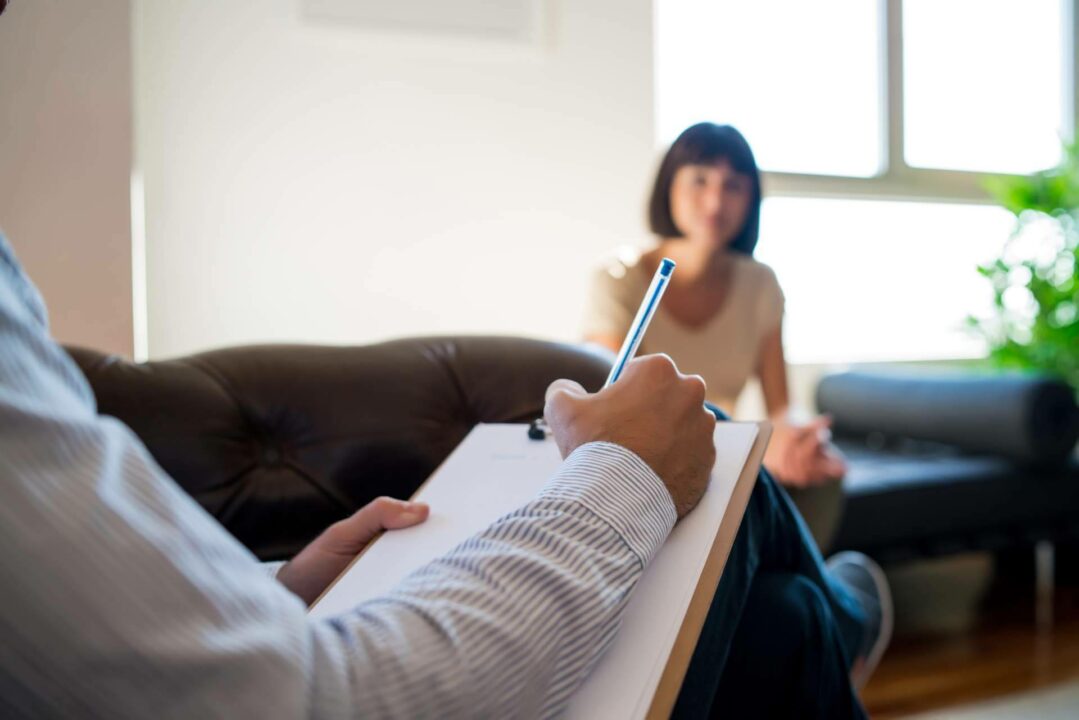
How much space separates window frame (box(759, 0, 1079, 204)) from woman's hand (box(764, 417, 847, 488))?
1391 mm

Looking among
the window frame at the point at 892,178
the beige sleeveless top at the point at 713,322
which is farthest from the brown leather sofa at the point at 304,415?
the window frame at the point at 892,178

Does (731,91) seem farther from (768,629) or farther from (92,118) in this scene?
(768,629)

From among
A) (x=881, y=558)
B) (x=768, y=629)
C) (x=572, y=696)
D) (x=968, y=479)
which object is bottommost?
(x=881, y=558)

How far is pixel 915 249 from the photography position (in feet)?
10.6

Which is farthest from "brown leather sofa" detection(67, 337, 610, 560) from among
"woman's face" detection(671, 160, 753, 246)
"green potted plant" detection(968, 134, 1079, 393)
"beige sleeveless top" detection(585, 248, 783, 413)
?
"green potted plant" detection(968, 134, 1079, 393)

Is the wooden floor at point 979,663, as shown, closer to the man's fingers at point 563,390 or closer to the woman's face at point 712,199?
the woman's face at point 712,199

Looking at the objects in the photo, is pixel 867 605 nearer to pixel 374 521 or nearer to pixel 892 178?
pixel 374 521

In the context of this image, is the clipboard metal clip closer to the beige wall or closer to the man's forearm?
the man's forearm

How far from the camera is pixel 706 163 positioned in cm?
185

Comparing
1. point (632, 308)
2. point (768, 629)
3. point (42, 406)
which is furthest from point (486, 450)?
point (632, 308)

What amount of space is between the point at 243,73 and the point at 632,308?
1118mm

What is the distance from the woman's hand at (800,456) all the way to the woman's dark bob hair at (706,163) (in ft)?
1.40

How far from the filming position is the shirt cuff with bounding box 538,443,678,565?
504 millimetres

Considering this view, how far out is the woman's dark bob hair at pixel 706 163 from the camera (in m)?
1.85
